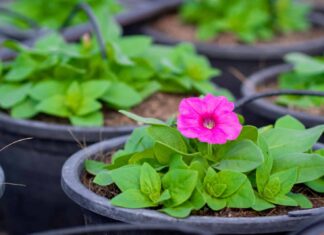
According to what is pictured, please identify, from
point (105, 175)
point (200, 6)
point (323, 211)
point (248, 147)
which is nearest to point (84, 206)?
point (105, 175)

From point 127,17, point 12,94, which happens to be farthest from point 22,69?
point 127,17

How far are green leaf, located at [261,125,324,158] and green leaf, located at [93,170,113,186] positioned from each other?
17.0 inches

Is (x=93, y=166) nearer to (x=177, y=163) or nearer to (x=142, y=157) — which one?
(x=142, y=157)

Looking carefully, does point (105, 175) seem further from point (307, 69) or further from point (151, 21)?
point (151, 21)

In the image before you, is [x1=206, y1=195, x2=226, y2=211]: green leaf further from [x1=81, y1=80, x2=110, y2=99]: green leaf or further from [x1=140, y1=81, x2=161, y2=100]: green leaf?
[x1=140, y1=81, x2=161, y2=100]: green leaf

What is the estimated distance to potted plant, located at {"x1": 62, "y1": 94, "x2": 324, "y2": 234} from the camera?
1.75 m

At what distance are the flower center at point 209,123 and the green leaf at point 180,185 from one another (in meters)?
0.14

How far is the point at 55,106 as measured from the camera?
2.62 metres

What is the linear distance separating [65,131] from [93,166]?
0.46 meters

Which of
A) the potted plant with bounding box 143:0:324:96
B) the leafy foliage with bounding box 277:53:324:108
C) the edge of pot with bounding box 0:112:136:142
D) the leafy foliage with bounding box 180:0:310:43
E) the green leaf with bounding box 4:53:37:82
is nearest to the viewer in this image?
the edge of pot with bounding box 0:112:136:142

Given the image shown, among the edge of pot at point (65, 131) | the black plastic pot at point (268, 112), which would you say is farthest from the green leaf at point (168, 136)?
the black plastic pot at point (268, 112)

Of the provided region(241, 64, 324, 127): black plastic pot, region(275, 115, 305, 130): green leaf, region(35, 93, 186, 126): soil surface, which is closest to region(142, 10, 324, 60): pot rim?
region(241, 64, 324, 127): black plastic pot

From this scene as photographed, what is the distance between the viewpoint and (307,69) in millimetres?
2902

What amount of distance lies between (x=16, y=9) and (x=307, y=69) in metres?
1.67
